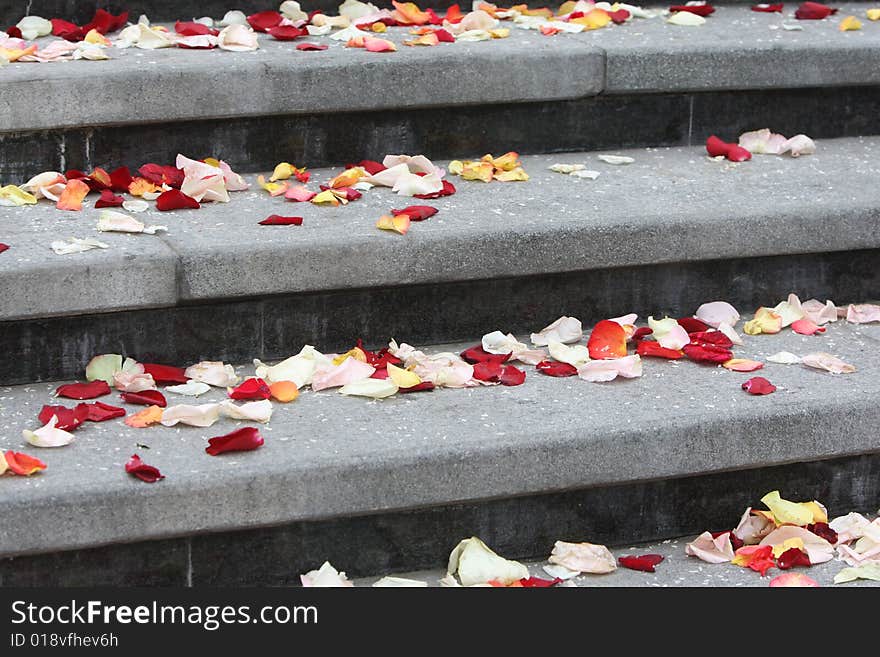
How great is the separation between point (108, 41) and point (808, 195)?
4.60 feet

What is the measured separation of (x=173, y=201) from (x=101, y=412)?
49 cm

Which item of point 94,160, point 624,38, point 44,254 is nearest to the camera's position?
point 44,254

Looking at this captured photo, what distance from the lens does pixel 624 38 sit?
2910mm

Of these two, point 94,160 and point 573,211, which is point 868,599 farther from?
point 94,160

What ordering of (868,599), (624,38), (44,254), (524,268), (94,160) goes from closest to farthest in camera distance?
(868,599) → (44,254) → (524,268) → (94,160) → (624,38)

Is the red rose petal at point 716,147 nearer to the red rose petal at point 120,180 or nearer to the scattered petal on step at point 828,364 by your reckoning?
the scattered petal on step at point 828,364

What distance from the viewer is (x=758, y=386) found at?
2168mm

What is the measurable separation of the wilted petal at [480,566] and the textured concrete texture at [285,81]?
0.97m

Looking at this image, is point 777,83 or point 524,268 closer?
point 524,268

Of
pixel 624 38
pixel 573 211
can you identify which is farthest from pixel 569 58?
pixel 573 211

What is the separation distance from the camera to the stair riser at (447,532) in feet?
6.22

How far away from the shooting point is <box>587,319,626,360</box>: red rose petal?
2.29m

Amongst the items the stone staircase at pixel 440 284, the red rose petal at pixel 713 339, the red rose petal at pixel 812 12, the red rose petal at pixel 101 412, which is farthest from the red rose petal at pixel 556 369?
the red rose petal at pixel 812 12

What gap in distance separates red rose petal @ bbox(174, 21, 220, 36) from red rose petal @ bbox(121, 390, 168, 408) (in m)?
0.97
